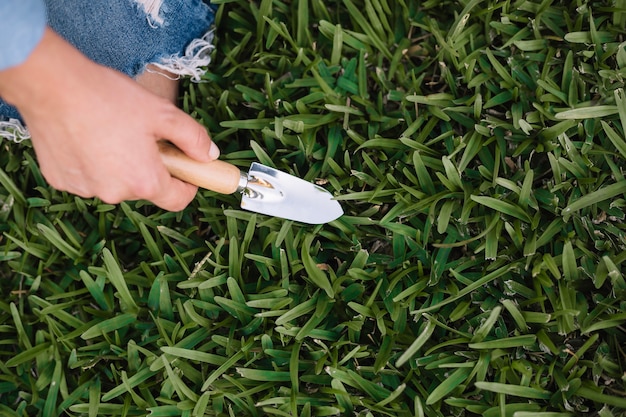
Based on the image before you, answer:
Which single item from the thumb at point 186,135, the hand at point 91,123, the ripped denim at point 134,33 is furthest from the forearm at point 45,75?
the ripped denim at point 134,33

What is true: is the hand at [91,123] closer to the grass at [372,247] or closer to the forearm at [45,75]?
the forearm at [45,75]

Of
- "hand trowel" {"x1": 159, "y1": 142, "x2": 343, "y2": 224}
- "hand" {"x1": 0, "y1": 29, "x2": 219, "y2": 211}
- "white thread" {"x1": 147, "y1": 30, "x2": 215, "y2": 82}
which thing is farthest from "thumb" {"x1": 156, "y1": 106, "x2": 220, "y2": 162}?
"white thread" {"x1": 147, "y1": 30, "x2": 215, "y2": 82}

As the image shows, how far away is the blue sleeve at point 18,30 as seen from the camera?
958 mm

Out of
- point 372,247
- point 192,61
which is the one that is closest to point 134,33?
point 192,61

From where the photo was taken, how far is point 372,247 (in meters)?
1.57

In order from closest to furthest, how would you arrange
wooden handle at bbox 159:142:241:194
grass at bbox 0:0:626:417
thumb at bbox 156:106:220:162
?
thumb at bbox 156:106:220:162 < wooden handle at bbox 159:142:241:194 < grass at bbox 0:0:626:417

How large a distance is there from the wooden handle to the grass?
0.55 ft

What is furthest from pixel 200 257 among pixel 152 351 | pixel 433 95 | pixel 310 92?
pixel 433 95

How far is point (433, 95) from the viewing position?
1.55m

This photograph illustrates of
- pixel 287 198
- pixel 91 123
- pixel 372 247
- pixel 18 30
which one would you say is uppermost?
pixel 18 30

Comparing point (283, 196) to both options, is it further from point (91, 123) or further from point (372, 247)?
point (91, 123)

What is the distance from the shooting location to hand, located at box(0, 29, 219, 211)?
1.02m

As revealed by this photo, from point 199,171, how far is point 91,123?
303mm

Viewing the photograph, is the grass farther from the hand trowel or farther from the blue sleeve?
the blue sleeve
